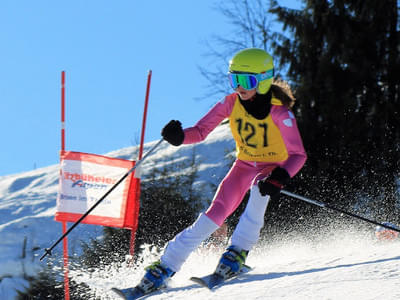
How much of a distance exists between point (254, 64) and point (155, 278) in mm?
1642

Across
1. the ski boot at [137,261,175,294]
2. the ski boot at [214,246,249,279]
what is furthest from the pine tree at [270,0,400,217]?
the ski boot at [137,261,175,294]

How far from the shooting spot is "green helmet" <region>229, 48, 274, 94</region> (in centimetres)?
430

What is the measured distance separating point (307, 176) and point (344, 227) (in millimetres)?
3373

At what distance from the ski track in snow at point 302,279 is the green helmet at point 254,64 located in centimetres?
127

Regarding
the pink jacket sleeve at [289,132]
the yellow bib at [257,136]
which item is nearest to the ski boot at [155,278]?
the yellow bib at [257,136]

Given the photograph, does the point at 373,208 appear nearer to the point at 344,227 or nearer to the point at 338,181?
the point at 338,181

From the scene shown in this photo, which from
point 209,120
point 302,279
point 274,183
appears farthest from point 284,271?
point 209,120

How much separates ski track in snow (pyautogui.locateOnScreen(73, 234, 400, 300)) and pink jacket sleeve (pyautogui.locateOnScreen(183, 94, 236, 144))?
1046 mm

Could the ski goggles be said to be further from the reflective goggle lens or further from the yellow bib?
the yellow bib

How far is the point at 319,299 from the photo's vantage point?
3279 millimetres

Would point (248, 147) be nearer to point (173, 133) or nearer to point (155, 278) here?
point (173, 133)

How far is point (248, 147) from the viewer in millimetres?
4465

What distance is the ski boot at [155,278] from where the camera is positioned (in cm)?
427

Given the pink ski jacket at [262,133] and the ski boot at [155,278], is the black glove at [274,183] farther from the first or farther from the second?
the ski boot at [155,278]
